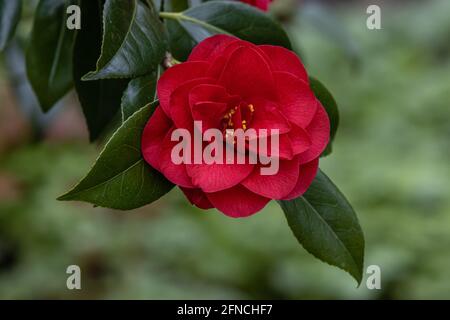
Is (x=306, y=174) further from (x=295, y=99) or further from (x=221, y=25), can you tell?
(x=221, y=25)

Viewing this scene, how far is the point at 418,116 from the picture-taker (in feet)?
10.7

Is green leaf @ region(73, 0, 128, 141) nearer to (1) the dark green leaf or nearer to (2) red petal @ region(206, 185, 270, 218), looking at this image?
(1) the dark green leaf

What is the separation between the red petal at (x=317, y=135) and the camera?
0.56 metres

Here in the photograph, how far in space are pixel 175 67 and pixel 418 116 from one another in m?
2.85

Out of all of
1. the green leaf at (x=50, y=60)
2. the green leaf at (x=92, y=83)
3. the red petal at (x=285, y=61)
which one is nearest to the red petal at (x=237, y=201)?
the red petal at (x=285, y=61)

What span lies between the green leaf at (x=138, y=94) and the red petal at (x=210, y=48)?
0.14 feet

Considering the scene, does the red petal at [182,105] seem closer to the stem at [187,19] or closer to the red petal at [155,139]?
the red petal at [155,139]

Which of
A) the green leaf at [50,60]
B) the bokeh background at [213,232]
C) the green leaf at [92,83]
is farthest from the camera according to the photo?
the bokeh background at [213,232]

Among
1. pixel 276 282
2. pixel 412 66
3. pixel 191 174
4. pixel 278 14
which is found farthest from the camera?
pixel 412 66

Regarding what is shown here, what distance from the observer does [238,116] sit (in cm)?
56

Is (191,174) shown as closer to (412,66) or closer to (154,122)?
(154,122)
